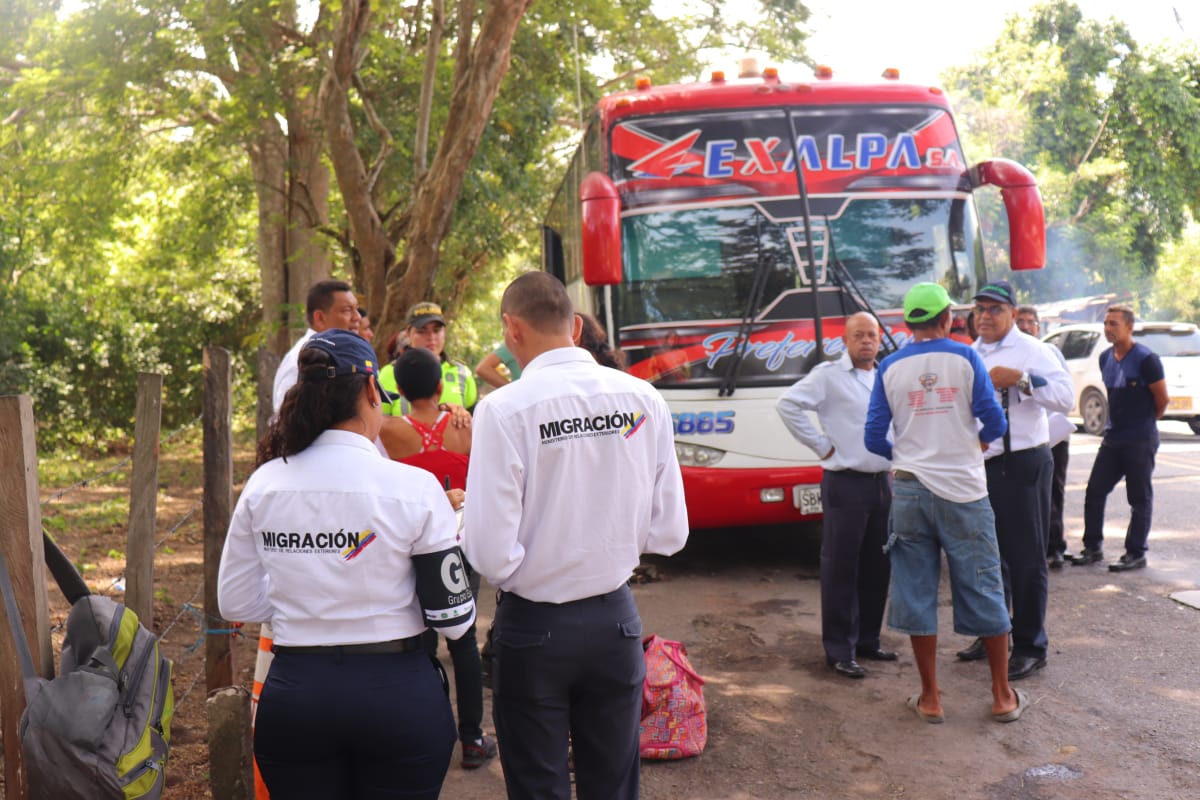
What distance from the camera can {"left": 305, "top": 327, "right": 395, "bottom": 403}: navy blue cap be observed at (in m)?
2.85

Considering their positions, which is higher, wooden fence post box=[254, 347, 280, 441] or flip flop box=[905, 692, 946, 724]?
wooden fence post box=[254, 347, 280, 441]

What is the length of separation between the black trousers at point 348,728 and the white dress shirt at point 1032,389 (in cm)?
403

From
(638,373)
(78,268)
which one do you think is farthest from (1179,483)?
(78,268)

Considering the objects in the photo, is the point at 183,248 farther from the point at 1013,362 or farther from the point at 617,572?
the point at 617,572

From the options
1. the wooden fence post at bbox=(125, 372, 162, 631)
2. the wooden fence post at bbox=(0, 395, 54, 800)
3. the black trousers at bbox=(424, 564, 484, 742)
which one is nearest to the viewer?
the wooden fence post at bbox=(0, 395, 54, 800)

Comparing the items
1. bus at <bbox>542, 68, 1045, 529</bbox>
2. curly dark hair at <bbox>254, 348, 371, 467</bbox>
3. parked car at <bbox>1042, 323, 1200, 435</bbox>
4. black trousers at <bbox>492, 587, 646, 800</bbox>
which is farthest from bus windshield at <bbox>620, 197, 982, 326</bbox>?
parked car at <bbox>1042, 323, 1200, 435</bbox>

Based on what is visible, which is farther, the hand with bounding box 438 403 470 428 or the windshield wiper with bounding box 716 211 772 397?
the windshield wiper with bounding box 716 211 772 397

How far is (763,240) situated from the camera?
808 centimetres

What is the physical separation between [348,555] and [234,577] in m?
0.37

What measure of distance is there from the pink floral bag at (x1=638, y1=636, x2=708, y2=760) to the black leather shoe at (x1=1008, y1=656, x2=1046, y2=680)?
1.85 m

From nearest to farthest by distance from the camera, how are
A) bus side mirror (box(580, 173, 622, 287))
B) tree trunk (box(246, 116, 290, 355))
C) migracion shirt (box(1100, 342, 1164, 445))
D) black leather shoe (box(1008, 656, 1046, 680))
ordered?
black leather shoe (box(1008, 656, 1046, 680)) < bus side mirror (box(580, 173, 622, 287)) < migracion shirt (box(1100, 342, 1164, 445)) < tree trunk (box(246, 116, 290, 355))

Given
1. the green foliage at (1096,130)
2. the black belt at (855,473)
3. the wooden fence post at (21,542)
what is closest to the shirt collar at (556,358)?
the wooden fence post at (21,542)

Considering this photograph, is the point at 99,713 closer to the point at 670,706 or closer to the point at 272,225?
the point at 670,706

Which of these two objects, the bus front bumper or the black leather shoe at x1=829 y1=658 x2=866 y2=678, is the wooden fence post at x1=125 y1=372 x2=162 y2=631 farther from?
the bus front bumper
